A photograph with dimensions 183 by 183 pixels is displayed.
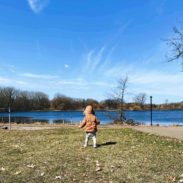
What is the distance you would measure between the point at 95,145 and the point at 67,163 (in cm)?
338

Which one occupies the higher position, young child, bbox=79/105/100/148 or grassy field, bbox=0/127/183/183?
young child, bbox=79/105/100/148

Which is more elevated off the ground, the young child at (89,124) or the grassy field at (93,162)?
the young child at (89,124)

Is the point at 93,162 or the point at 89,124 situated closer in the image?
the point at 93,162

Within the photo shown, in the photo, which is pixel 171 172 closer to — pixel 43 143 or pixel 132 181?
pixel 132 181

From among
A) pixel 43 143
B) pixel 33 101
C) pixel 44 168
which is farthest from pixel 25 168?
pixel 33 101

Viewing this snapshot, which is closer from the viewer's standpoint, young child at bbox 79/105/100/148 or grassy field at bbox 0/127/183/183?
grassy field at bbox 0/127/183/183

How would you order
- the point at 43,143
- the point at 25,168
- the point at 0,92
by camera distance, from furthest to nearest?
the point at 0,92 < the point at 43,143 < the point at 25,168

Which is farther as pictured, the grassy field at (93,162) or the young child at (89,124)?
the young child at (89,124)

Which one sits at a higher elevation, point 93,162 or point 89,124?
point 89,124

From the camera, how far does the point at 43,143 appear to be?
1839cm

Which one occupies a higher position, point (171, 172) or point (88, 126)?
point (88, 126)

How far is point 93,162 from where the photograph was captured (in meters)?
13.3

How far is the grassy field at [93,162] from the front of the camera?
11.3 metres

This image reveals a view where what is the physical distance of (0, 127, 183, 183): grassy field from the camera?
1131 cm
